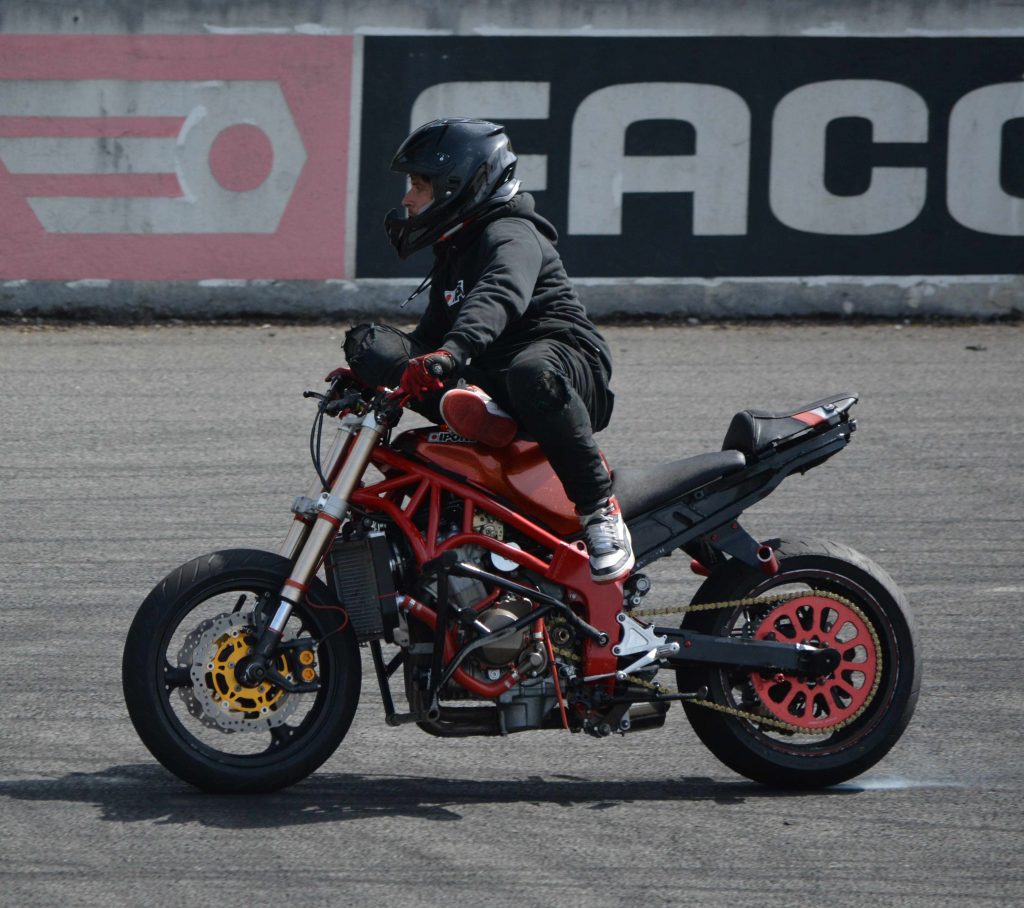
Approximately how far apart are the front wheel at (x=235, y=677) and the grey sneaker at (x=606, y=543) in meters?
0.79

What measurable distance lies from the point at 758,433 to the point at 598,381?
0.55 metres

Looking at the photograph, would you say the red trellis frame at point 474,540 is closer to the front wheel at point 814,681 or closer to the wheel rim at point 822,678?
the front wheel at point 814,681

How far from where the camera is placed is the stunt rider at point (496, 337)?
499 centimetres

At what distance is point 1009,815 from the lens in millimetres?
5168

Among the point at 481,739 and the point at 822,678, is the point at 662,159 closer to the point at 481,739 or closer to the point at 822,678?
the point at 481,739

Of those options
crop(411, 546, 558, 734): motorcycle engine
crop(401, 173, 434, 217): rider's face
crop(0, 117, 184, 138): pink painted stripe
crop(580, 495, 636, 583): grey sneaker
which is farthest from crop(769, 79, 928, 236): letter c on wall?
crop(411, 546, 558, 734): motorcycle engine

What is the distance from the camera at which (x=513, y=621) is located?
5164 mm

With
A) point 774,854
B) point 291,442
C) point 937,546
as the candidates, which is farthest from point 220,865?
point 291,442

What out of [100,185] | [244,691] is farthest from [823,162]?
[244,691]

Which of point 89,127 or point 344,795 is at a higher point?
point 89,127

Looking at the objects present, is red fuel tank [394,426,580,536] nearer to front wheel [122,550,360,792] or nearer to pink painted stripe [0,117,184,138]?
front wheel [122,550,360,792]

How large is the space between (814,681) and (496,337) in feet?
5.03

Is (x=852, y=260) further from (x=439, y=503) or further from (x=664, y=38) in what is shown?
(x=439, y=503)

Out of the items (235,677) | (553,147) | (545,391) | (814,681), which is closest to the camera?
(545,391)
